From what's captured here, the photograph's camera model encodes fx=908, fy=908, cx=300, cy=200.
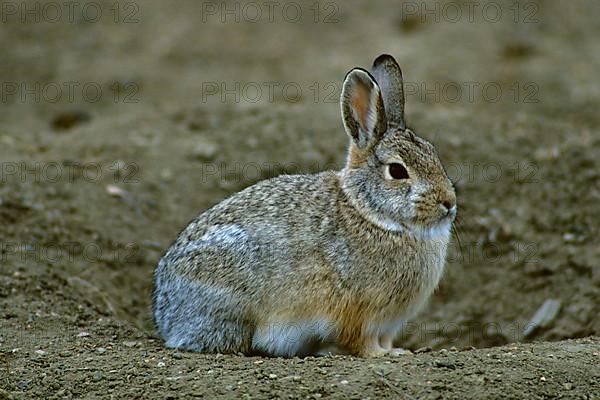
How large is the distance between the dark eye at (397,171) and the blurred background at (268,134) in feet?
7.52

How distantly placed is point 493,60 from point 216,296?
6037 millimetres

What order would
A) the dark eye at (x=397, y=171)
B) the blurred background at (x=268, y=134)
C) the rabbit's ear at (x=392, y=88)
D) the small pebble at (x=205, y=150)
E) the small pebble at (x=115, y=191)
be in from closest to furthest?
the dark eye at (x=397, y=171) → the rabbit's ear at (x=392, y=88) → the blurred background at (x=268, y=134) → the small pebble at (x=115, y=191) → the small pebble at (x=205, y=150)

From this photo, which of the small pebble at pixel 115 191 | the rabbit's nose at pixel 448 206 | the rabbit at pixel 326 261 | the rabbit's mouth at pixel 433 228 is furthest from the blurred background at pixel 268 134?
the rabbit's nose at pixel 448 206

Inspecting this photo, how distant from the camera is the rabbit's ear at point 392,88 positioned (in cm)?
700

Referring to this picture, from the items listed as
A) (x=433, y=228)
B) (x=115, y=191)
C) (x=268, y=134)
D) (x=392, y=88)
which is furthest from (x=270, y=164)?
(x=433, y=228)

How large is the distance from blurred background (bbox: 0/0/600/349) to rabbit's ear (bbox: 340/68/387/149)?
2354mm

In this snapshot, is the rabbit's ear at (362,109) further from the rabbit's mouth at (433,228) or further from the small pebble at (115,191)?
the small pebble at (115,191)

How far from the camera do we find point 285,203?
21.9 feet

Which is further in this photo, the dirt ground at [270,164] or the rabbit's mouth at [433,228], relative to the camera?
the rabbit's mouth at [433,228]

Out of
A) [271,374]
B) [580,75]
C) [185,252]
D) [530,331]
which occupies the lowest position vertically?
[530,331]

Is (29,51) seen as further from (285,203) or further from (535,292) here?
(535,292)

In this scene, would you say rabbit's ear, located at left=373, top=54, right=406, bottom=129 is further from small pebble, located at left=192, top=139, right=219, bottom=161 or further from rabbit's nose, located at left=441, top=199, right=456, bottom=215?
small pebble, located at left=192, top=139, right=219, bottom=161

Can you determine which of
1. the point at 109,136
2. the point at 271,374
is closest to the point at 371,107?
the point at 271,374

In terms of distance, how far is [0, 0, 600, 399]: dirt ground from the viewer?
225 inches
